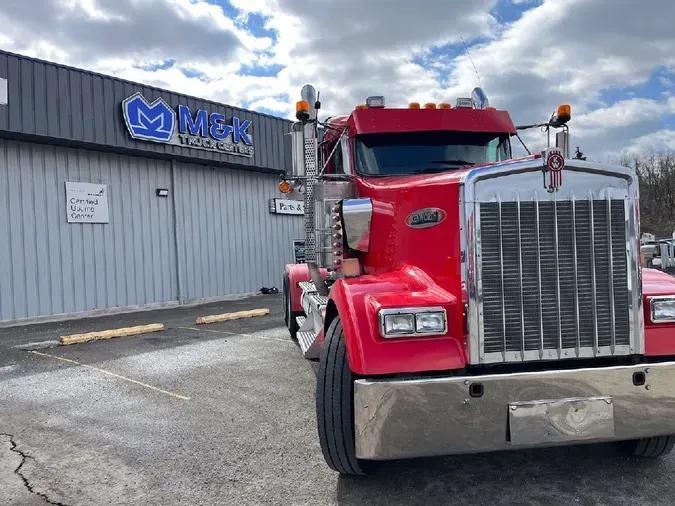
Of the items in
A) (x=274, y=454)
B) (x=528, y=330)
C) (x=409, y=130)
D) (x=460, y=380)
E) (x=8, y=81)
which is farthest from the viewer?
(x=8, y=81)

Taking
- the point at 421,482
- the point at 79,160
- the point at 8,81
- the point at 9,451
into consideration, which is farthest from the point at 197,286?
the point at 421,482

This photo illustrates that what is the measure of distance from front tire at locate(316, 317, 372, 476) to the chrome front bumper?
0.70ft

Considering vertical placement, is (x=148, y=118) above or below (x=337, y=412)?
above

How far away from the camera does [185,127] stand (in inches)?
549

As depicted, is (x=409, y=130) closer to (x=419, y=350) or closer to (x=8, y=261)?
(x=419, y=350)

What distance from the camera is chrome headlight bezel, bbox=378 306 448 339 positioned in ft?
10.2

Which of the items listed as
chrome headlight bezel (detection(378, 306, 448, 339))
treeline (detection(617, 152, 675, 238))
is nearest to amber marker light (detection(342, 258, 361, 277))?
chrome headlight bezel (detection(378, 306, 448, 339))

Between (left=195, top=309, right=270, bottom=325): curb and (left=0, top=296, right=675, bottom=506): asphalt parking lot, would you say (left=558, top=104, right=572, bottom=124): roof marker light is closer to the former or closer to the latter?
(left=0, top=296, right=675, bottom=506): asphalt parking lot

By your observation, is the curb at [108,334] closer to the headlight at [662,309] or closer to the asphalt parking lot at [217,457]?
the asphalt parking lot at [217,457]

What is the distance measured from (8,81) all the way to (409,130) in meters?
9.25

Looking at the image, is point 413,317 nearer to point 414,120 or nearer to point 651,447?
point 651,447

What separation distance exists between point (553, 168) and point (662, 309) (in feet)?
3.73

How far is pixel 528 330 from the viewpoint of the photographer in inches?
126

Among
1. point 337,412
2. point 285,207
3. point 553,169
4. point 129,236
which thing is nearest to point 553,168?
point 553,169
